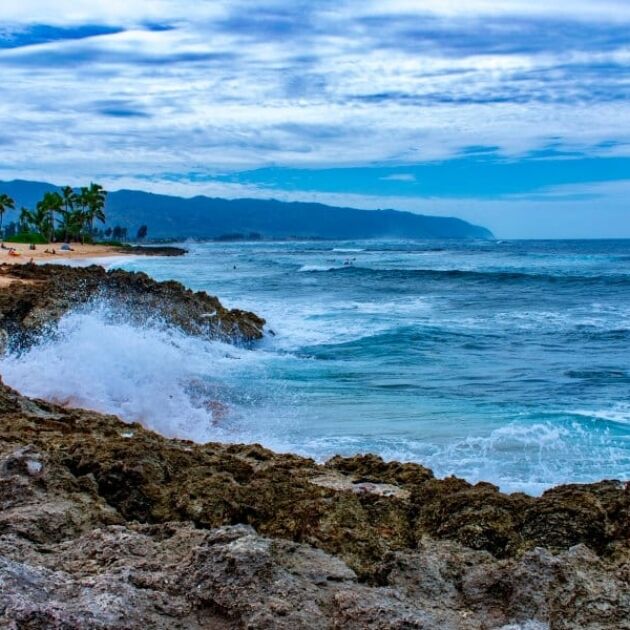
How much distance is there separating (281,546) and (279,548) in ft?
0.14

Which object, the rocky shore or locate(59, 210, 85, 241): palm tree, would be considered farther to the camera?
locate(59, 210, 85, 241): palm tree

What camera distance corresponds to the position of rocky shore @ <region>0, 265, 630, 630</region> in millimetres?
3105

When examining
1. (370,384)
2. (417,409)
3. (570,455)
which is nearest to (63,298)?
(370,384)

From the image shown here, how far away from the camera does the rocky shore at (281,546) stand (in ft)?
10.2

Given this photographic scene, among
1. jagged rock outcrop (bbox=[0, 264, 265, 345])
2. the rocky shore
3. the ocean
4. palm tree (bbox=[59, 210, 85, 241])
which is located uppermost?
palm tree (bbox=[59, 210, 85, 241])

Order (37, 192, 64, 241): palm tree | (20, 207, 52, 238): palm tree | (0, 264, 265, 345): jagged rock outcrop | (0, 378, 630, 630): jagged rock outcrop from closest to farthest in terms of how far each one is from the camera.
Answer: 1. (0, 378, 630, 630): jagged rock outcrop
2. (0, 264, 265, 345): jagged rock outcrop
3. (37, 192, 64, 241): palm tree
4. (20, 207, 52, 238): palm tree

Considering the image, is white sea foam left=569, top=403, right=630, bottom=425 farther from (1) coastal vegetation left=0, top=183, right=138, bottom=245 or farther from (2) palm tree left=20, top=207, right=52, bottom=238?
(2) palm tree left=20, top=207, right=52, bottom=238

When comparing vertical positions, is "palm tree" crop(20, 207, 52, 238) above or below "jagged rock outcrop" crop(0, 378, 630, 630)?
above

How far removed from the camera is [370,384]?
42.0 feet

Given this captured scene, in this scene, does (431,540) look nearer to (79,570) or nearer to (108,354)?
(79,570)

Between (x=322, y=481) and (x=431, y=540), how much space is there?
177 cm

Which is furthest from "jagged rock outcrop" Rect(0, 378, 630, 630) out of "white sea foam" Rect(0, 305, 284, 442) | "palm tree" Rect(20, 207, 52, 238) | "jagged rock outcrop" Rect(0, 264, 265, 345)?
"palm tree" Rect(20, 207, 52, 238)

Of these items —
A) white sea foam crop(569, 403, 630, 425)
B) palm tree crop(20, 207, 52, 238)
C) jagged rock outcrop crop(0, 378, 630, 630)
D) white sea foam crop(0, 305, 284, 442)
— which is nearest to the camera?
jagged rock outcrop crop(0, 378, 630, 630)

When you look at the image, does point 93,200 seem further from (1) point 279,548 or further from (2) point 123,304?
(1) point 279,548
